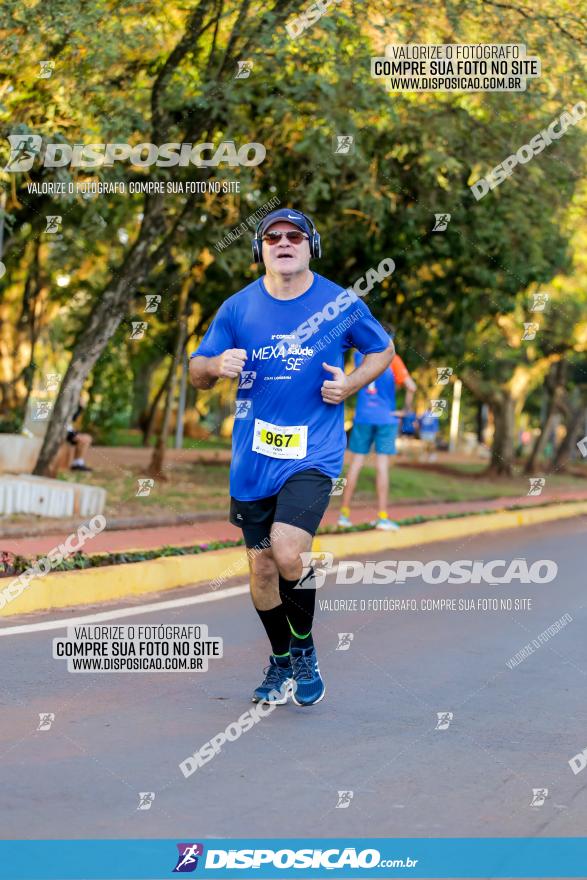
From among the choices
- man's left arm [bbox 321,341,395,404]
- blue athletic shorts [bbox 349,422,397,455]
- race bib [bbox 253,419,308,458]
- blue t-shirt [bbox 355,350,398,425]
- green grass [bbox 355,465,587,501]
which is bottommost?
green grass [bbox 355,465,587,501]

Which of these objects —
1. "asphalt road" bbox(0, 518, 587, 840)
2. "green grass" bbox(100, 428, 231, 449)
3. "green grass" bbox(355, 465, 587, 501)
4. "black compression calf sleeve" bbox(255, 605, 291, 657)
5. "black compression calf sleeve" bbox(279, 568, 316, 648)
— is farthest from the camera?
"green grass" bbox(100, 428, 231, 449)

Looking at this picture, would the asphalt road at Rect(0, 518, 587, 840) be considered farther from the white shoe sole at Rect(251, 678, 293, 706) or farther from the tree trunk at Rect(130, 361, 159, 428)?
the tree trunk at Rect(130, 361, 159, 428)

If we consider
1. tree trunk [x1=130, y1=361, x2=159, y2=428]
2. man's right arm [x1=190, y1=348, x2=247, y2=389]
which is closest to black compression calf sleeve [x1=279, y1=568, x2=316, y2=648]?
man's right arm [x1=190, y1=348, x2=247, y2=389]

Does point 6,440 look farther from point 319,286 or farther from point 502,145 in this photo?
point 319,286

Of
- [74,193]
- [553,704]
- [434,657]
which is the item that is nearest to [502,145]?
[74,193]

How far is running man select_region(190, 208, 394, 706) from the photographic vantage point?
6023mm

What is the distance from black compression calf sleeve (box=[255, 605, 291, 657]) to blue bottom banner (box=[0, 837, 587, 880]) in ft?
6.44

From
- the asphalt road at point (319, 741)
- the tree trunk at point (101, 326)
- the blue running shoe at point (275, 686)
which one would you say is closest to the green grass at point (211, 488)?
the tree trunk at point (101, 326)

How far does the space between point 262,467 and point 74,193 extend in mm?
8070

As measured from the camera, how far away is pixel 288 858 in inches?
166

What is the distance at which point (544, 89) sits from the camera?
14.7 m

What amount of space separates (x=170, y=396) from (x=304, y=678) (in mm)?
12817

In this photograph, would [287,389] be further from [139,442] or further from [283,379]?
[139,442]

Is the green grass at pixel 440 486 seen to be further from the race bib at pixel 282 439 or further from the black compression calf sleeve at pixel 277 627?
the race bib at pixel 282 439
